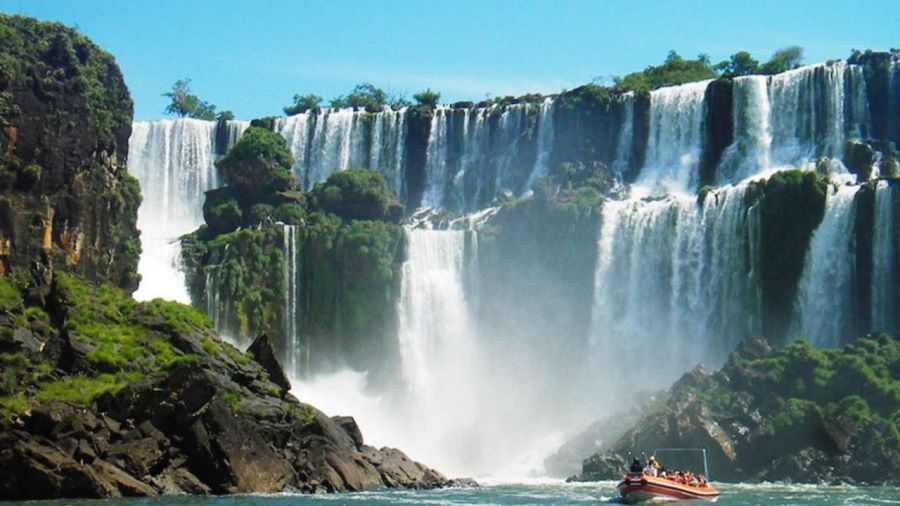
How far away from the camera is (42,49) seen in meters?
64.3

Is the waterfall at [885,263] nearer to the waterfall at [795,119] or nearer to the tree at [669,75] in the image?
the waterfall at [795,119]

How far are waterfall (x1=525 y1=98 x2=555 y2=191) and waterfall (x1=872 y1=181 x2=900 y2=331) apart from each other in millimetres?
25962

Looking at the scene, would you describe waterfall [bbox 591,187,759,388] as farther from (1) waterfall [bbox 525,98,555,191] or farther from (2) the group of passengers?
(2) the group of passengers

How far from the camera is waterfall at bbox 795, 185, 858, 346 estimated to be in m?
70.3

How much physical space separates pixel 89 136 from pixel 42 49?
15.2 feet

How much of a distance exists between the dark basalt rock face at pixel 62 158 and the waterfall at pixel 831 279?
3083cm

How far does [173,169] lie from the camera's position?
93438mm

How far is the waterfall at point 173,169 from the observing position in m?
92.1

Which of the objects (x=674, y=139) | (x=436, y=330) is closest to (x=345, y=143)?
(x=436, y=330)

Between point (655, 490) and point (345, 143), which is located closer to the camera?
point (655, 490)

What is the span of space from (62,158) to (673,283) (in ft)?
103

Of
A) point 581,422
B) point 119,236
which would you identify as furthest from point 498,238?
point 119,236

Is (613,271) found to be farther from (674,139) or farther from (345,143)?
(345,143)

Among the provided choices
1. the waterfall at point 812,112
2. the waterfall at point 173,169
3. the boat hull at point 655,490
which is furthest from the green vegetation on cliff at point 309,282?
the boat hull at point 655,490
